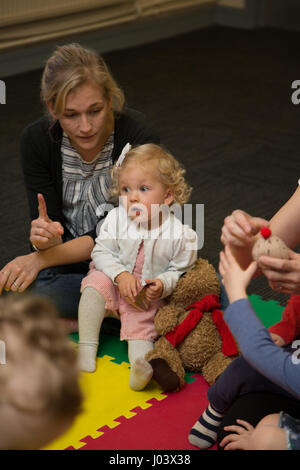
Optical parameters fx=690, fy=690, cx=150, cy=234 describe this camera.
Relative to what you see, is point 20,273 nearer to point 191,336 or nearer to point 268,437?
point 191,336

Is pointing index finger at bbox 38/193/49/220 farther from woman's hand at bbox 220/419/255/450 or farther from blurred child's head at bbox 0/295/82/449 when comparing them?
blurred child's head at bbox 0/295/82/449

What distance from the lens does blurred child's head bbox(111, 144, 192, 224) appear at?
5.60 ft

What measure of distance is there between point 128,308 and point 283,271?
645mm

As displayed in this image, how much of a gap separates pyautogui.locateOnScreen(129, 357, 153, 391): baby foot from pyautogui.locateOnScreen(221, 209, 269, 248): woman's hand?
0.47 meters

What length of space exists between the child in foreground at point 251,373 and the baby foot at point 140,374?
0.23m

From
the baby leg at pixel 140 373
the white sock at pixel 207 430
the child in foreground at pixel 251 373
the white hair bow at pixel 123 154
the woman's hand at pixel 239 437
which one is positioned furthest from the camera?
the white hair bow at pixel 123 154

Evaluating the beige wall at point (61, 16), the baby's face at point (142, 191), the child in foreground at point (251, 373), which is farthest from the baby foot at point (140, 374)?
the beige wall at point (61, 16)

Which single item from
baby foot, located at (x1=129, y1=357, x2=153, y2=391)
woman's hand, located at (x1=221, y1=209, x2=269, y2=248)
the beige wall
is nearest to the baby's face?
baby foot, located at (x1=129, y1=357, x2=153, y2=391)

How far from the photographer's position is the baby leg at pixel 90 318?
5.63ft

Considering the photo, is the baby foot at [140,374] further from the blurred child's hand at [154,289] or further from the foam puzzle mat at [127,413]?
the blurred child's hand at [154,289]

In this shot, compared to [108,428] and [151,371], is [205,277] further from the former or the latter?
[108,428]

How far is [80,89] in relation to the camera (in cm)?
172

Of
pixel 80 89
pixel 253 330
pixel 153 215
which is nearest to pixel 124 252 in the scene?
pixel 153 215

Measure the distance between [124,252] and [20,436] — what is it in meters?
1.01
